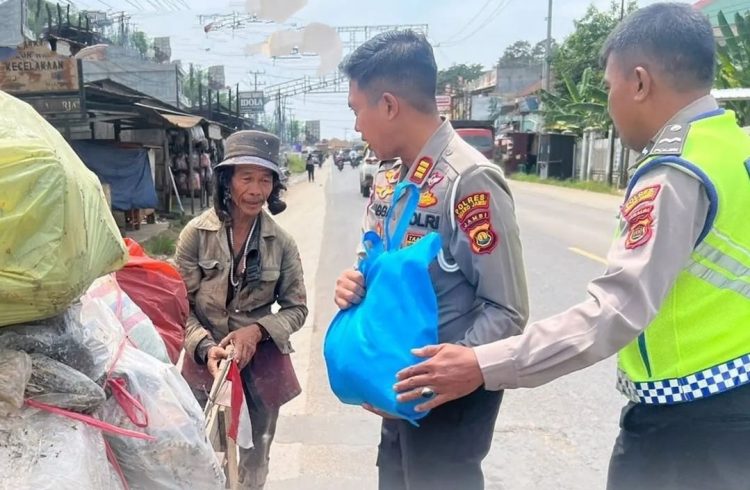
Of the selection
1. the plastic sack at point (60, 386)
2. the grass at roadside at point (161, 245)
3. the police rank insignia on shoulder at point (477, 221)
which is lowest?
the grass at roadside at point (161, 245)

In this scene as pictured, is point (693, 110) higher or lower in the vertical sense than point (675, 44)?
lower

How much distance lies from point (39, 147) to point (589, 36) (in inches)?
1482

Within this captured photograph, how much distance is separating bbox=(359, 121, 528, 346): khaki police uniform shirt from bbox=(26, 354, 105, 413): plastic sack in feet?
2.71

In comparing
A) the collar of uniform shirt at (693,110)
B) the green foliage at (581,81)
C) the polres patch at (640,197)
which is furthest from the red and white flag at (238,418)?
the green foliage at (581,81)

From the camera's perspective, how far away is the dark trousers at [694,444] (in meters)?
1.40

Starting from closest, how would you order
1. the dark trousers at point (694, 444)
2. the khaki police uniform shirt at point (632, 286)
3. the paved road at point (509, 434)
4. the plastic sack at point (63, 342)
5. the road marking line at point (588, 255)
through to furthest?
1. the plastic sack at point (63, 342)
2. the khaki police uniform shirt at point (632, 286)
3. the dark trousers at point (694, 444)
4. the paved road at point (509, 434)
5. the road marking line at point (588, 255)

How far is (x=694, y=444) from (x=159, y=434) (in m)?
1.13

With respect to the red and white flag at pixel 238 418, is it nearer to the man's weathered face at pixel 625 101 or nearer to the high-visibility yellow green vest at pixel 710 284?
the high-visibility yellow green vest at pixel 710 284

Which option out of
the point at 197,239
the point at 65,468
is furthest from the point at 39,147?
the point at 197,239

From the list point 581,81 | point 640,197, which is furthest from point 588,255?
point 581,81

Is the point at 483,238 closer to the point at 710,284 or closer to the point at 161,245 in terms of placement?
the point at 710,284

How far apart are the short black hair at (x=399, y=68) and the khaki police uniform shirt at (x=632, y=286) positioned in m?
0.64

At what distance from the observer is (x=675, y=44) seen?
141 cm

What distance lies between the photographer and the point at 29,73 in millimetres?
8344
